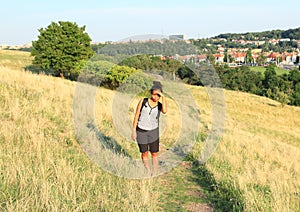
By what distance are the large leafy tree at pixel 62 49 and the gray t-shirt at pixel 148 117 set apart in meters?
30.3

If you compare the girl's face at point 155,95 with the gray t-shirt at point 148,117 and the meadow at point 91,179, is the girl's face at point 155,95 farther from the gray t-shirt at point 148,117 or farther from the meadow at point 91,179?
the meadow at point 91,179

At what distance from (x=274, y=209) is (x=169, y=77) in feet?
15.3

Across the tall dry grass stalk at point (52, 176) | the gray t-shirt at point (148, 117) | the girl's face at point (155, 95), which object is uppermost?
the girl's face at point (155, 95)

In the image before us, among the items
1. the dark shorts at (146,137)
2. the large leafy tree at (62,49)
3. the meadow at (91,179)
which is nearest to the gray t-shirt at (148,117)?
the dark shorts at (146,137)

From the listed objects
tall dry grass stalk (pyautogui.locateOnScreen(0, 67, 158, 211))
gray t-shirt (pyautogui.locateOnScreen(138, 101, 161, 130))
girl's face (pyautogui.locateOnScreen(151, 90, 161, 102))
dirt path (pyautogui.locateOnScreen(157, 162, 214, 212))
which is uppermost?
girl's face (pyautogui.locateOnScreen(151, 90, 161, 102))

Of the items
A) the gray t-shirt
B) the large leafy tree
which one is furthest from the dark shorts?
the large leafy tree

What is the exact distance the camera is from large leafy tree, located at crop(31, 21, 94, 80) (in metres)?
36.6

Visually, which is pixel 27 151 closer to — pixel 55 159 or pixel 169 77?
pixel 55 159

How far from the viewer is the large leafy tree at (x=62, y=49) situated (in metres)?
36.6

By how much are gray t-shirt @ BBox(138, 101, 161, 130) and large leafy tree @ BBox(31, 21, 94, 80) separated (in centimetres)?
3028

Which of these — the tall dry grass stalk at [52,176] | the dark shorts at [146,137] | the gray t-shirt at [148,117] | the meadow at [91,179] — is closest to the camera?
the tall dry grass stalk at [52,176]

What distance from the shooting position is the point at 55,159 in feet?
18.7

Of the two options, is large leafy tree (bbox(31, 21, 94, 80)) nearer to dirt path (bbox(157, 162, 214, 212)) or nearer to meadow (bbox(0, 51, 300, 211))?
meadow (bbox(0, 51, 300, 211))

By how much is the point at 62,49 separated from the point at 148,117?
109ft
